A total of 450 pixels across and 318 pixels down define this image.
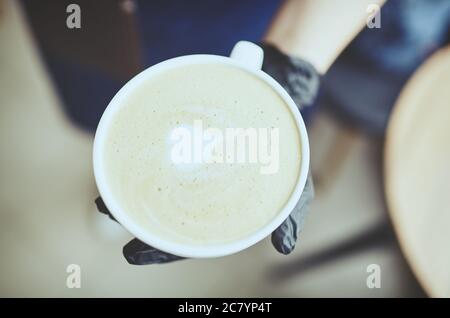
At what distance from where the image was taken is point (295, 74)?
0.75 m

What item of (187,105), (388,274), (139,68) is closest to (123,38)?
(139,68)

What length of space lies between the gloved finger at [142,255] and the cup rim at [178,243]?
0.12 meters

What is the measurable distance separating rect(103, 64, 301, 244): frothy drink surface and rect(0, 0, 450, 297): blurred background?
0.37ft

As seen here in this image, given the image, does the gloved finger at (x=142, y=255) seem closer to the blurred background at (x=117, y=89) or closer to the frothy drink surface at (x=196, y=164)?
the blurred background at (x=117, y=89)

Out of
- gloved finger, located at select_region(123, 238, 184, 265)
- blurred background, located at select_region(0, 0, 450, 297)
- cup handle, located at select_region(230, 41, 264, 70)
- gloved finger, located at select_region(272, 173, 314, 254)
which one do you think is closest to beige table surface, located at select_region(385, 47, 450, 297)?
blurred background, located at select_region(0, 0, 450, 297)

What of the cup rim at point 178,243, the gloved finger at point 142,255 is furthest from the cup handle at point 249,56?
the gloved finger at point 142,255

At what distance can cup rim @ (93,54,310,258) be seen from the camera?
1.96 ft

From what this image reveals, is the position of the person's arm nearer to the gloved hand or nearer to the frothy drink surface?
the gloved hand

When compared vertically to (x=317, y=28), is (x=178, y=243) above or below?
below

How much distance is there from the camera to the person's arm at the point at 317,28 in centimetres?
75

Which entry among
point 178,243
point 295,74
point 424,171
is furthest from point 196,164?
point 424,171

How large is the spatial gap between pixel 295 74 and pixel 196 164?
227 millimetres

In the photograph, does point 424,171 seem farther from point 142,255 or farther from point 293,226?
point 142,255

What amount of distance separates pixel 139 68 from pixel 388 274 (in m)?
0.52
